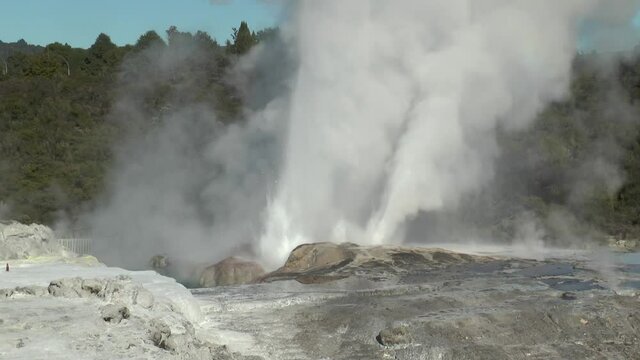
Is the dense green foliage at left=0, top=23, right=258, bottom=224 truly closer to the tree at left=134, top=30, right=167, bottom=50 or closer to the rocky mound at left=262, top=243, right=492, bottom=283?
the tree at left=134, top=30, right=167, bottom=50

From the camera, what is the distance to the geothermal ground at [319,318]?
20.7 ft

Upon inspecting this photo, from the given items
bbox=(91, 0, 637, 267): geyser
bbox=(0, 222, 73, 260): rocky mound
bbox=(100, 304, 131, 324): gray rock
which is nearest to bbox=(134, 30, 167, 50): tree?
bbox=(91, 0, 637, 267): geyser

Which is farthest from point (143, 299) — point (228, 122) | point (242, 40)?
point (242, 40)

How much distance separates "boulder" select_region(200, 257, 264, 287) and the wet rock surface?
1287 millimetres

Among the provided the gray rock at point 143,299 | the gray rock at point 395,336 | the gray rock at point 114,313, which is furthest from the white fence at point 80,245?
the gray rock at point 395,336

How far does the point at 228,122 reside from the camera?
108ft

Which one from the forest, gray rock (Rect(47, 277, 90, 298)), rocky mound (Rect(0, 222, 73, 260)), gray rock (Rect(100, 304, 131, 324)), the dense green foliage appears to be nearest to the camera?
gray rock (Rect(100, 304, 131, 324))

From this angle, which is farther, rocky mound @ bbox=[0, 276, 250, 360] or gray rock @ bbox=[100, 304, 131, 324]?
gray rock @ bbox=[100, 304, 131, 324]

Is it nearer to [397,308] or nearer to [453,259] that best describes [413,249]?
[453,259]

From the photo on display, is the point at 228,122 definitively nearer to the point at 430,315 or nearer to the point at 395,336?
the point at 430,315

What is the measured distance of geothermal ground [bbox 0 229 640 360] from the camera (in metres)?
6.30

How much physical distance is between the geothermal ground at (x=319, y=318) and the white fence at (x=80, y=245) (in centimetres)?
1033

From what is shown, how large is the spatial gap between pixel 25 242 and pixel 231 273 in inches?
129

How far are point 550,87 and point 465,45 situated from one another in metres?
13.5
